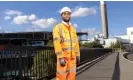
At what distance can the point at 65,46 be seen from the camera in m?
6.42

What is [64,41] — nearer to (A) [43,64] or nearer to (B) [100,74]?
(A) [43,64]

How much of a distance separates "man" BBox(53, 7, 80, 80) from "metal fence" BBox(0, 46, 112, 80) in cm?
205

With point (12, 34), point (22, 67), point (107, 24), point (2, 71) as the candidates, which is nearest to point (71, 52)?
point (2, 71)

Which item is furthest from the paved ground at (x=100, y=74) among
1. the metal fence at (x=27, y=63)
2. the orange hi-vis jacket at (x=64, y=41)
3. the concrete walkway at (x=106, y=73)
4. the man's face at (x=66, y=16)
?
the man's face at (x=66, y=16)

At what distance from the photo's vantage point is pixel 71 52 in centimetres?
643

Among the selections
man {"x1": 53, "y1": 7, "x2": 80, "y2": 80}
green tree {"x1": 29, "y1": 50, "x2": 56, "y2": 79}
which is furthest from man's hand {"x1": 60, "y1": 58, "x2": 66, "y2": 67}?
green tree {"x1": 29, "y1": 50, "x2": 56, "y2": 79}

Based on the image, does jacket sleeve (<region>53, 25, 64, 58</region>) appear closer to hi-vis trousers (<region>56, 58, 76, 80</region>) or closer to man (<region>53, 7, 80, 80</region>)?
man (<region>53, 7, 80, 80</region>)

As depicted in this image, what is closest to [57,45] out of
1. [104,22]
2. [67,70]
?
[67,70]

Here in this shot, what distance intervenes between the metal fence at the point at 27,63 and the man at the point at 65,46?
2.05m

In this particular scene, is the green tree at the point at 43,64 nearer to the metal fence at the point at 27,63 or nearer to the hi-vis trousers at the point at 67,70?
the metal fence at the point at 27,63

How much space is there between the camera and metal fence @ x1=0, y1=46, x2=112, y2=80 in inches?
326

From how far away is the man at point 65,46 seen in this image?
20.9ft

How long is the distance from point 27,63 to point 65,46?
3.71m

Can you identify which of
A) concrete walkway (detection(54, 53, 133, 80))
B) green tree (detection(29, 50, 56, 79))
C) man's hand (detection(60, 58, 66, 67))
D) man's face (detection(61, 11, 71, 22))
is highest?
man's face (detection(61, 11, 71, 22))
